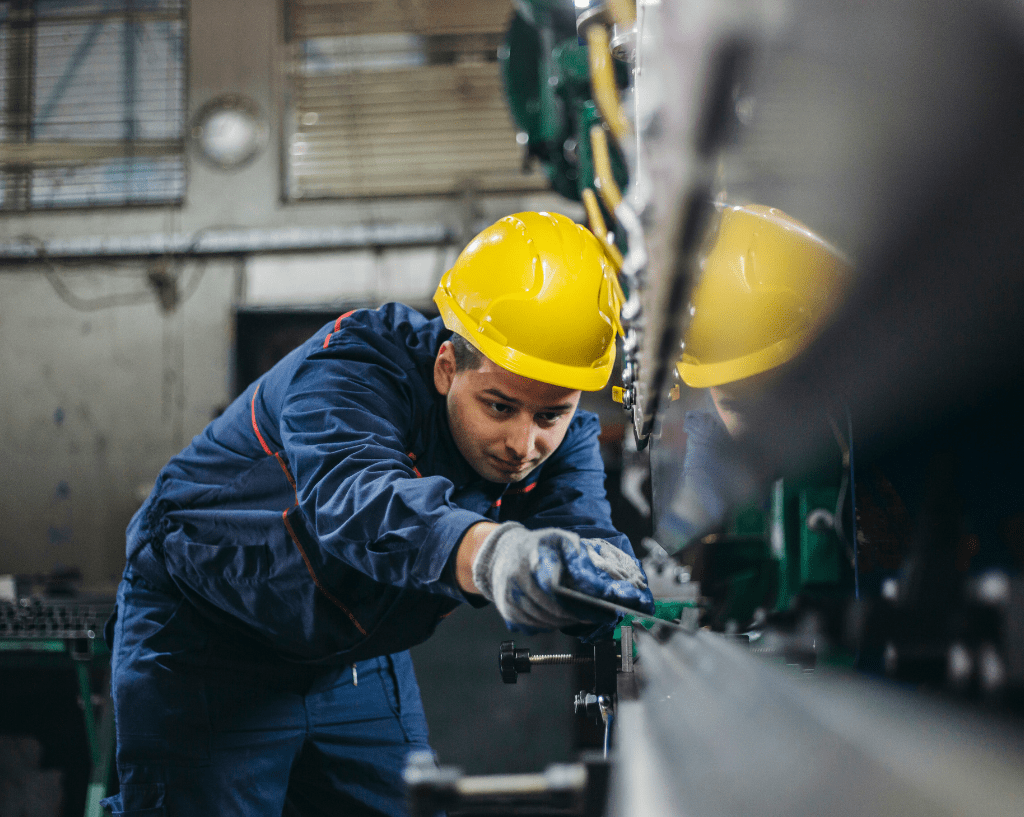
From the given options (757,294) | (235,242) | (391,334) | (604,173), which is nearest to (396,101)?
(235,242)

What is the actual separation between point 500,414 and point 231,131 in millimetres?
3696

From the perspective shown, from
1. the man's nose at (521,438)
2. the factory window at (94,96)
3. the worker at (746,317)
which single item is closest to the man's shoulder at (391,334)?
the man's nose at (521,438)

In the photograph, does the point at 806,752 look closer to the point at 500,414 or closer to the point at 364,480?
the point at 364,480

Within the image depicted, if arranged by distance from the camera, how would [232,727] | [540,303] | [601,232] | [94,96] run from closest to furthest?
[540,303], [232,727], [601,232], [94,96]

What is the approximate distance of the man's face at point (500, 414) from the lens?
1.17m

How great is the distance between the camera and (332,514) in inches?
34.9

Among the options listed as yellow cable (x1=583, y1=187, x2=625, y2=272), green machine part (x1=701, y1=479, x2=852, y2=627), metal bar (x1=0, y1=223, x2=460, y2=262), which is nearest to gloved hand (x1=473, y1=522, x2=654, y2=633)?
green machine part (x1=701, y1=479, x2=852, y2=627)

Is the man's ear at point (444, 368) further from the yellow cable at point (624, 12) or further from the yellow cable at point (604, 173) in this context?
the yellow cable at point (624, 12)

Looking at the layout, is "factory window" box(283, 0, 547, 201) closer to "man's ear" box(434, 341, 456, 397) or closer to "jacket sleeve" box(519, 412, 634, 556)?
"jacket sleeve" box(519, 412, 634, 556)

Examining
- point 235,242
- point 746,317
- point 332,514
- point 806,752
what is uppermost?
point 235,242

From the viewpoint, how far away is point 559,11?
2068 mm

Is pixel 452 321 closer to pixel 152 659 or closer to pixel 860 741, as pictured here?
pixel 152 659

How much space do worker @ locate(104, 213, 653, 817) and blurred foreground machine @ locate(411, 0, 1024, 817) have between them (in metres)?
0.25

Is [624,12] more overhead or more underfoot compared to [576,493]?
more overhead
